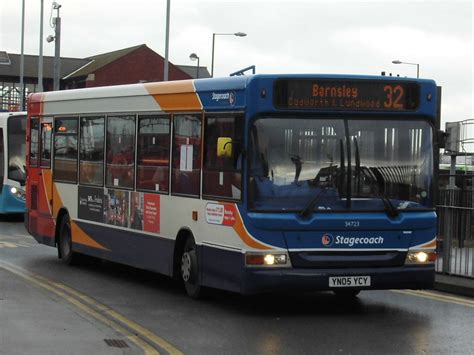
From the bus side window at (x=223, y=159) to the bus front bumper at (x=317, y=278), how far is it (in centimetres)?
91

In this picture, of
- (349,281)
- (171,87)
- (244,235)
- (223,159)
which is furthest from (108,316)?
(171,87)

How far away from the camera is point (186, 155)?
10.9 meters

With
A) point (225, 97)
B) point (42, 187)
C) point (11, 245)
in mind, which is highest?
point (225, 97)

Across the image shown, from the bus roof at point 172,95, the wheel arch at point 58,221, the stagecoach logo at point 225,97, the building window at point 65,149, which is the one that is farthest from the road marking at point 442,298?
the wheel arch at point 58,221

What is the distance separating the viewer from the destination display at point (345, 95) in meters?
9.66

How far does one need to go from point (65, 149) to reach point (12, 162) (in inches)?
463

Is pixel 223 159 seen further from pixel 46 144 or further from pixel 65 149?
pixel 46 144

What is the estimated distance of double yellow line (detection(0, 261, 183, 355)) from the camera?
813 cm

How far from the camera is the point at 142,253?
1209 centimetres

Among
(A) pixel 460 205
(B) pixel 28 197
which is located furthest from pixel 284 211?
(B) pixel 28 197

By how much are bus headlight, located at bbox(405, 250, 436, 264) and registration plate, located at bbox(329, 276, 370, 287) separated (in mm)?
557

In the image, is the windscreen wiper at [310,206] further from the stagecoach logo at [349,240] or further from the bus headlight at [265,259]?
the bus headlight at [265,259]

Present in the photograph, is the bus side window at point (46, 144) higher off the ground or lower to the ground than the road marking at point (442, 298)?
higher

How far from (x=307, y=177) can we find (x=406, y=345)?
2170 millimetres
